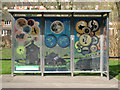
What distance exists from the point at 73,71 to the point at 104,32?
7.17 ft

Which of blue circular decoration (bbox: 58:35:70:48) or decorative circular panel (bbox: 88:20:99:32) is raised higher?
decorative circular panel (bbox: 88:20:99:32)

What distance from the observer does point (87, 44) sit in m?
9.83

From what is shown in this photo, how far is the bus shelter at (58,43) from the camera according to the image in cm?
963

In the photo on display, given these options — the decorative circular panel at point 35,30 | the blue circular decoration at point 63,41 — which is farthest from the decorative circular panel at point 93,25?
the decorative circular panel at point 35,30

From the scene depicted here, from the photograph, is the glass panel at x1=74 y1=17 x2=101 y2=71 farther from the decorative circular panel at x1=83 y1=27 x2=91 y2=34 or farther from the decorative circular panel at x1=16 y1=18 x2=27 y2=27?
the decorative circular panel at x1=16 y1=18 x2=27 y2=27

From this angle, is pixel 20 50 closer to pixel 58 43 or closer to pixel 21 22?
pixel 21 22

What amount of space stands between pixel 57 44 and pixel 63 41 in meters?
0.30

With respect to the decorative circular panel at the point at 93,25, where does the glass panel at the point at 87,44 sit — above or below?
below

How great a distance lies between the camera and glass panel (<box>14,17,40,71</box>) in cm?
963

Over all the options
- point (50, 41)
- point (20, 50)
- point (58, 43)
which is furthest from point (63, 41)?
point (20, 50)

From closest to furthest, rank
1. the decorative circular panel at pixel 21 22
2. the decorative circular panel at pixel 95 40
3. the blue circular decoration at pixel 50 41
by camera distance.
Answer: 1. the decorative circular panel at pixel 21 22
2. the blue circular decoration at pixel 50 41
3. the decorative circular panel at pixel 95 40

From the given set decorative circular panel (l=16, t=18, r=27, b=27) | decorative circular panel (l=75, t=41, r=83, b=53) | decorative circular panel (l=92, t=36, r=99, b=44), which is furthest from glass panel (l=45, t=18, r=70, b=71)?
decorative circular panel (l=92, t=36, r=99, b=44)

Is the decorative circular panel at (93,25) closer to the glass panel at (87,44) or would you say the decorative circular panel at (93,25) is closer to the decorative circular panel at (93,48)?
the glass panel at (87,44)

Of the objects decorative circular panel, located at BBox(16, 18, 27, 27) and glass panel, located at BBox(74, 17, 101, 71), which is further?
glass panel, located at BBox(74, 17, 101, 71)
